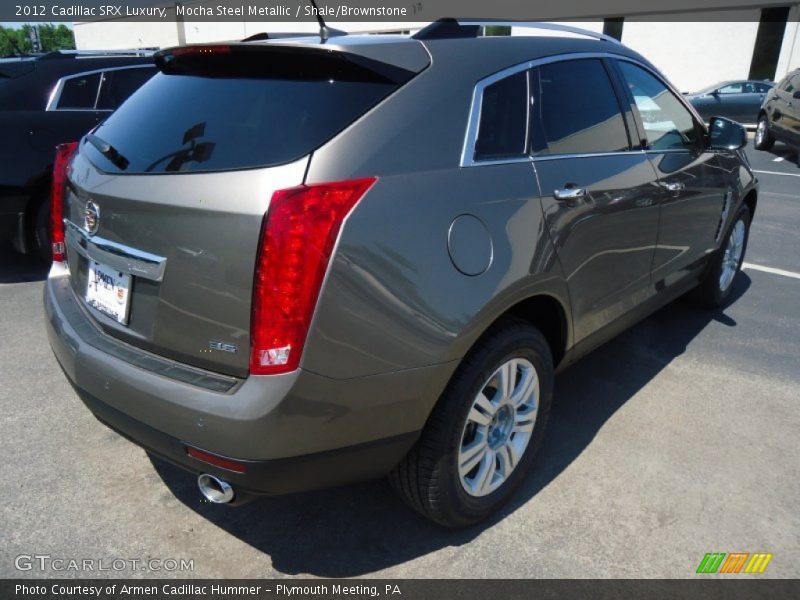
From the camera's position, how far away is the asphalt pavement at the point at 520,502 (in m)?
2.40

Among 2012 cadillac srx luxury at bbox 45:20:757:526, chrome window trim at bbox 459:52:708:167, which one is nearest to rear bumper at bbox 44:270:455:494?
2012 cadillac srx luxury at bbox 45:20:757:526

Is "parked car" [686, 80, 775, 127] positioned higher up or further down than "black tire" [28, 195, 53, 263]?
further down

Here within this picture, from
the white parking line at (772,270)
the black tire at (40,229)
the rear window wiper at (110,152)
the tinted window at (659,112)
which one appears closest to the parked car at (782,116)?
the white parking line at (772,270)

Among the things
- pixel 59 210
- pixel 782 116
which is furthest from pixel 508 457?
pixel 782 116

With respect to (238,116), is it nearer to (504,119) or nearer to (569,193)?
(504,119)

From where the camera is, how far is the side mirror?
389 cm

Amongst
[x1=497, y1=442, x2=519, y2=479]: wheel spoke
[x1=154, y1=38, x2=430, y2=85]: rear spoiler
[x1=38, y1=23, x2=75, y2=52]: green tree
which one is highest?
[x1=154, y1=38, x2=430, y2=85]: rear spoiler

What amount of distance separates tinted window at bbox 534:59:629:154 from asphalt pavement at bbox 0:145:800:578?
A: 138 cm

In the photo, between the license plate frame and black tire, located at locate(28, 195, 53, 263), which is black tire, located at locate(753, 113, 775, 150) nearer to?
black tire, located at locate(28, 195, 53, 263)

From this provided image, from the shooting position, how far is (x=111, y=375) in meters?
2.16

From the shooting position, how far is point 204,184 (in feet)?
6.48

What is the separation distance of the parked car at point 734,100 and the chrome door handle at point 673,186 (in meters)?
15.1

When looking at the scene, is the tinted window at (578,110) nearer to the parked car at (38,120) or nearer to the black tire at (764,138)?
the parked car at (38,120)

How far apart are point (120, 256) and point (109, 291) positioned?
6.8 inches
